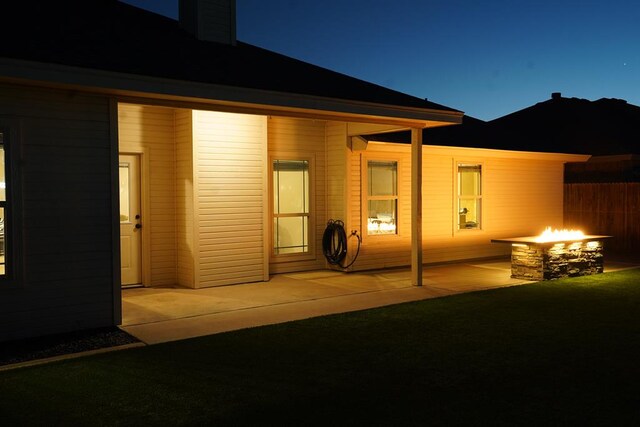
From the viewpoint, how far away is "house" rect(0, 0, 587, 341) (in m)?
6.58

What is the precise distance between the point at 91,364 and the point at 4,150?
2371mm

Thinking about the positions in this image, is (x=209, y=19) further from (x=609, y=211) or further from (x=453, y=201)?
(x=609, y=211)

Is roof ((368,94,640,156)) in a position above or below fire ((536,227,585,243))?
above

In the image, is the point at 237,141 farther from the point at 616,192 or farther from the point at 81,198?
the point at 616,192

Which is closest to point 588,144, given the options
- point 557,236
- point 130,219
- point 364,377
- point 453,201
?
point 453,201

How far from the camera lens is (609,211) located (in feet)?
52.9

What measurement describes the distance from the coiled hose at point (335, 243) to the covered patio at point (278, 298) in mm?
264

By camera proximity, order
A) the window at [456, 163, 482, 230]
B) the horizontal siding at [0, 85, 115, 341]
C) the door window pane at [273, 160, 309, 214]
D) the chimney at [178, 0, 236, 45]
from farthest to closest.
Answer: the window at [456, 163, 482, 230]
the door window pane at [273, 160, 309, 214]
the chimney at [178, 0, 236, 45]
the horizontal siding at [0, 85, 115, 341]

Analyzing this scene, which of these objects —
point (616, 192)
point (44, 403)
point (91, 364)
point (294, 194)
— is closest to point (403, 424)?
point (44, 403)

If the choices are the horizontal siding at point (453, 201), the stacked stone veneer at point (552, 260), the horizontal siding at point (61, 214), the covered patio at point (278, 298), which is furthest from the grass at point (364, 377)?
the horizontal siding at point (453, 201)

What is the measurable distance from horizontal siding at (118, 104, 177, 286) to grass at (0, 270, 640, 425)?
11.6ft

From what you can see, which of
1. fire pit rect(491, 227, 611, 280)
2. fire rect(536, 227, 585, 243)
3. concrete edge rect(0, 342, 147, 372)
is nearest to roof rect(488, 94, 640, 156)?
fire rect(536, 227, 585, 243)

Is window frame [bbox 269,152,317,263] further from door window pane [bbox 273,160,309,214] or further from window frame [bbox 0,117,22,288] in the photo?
window frame [bbox 0,117,22,288]

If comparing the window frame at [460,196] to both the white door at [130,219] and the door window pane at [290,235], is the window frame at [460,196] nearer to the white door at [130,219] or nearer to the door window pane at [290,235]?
the door window pane at [290,235]
